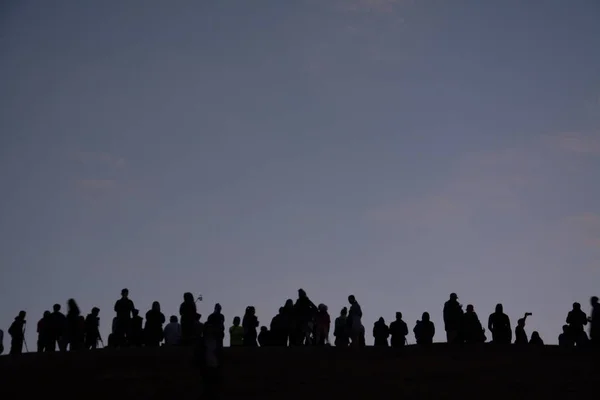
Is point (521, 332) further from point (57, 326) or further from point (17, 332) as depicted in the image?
point (17, 332)

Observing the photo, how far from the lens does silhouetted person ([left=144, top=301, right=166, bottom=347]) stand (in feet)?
85.6

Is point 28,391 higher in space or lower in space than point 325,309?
lower

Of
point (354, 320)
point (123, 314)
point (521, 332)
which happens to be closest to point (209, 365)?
point (123, 314)

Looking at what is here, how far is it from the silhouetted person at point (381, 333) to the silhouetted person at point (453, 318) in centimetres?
196

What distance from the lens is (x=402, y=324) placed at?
27.8 metres

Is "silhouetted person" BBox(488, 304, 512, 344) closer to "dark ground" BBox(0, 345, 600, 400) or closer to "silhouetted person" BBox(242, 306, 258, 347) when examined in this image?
"dark ground" BBox(0, 345, 600, 400)

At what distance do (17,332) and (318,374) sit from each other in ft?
34.8

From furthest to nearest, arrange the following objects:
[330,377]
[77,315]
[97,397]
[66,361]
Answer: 1. [77,315]
2. [66,361]
3. [330,377]
4. [97,397]

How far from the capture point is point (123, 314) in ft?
86.0

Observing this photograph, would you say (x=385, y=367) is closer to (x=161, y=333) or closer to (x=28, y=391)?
(x=161, y=333)

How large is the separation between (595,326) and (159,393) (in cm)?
1403

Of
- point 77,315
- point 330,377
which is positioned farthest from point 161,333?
point 330,377

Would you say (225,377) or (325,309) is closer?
(225,377)

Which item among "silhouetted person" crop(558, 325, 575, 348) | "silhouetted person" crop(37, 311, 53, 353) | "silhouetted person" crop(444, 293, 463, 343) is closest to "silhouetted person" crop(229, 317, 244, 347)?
"silhouetted person" crop(37, 311, 53, 353)
